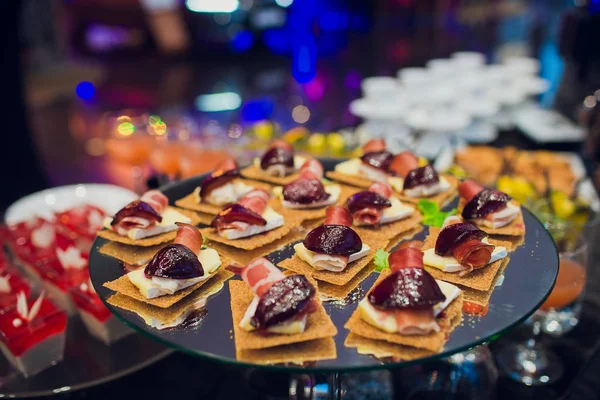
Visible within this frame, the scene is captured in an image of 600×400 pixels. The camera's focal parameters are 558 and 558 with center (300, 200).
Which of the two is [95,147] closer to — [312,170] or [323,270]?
[312,170]

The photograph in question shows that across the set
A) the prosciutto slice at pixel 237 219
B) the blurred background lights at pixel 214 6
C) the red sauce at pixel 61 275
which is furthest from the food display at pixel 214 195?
the blurred background lights at pixel 214 6

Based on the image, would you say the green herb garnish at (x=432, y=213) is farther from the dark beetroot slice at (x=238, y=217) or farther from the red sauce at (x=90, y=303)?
the red sauce at (x=90, y=303)

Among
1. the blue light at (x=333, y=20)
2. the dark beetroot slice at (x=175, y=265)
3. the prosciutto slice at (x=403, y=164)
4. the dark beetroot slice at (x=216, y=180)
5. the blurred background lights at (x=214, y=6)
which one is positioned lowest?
the dark beetroot slice at (x=175, y=265)

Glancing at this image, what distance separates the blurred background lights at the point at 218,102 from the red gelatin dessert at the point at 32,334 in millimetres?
3975

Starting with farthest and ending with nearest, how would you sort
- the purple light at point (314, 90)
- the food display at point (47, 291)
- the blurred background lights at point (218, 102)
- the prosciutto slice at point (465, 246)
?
1. the purple light at point (314, 90)
2. the blurred background lights at point (218, 102)
3. the food display at point (47, 291)
4. the prosciutto slice at point (465, 246)

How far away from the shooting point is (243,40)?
9922 mm

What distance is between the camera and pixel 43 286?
264 centimetres

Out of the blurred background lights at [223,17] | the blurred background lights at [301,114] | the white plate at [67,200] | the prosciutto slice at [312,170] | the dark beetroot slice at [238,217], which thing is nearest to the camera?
the dark beetroot slice at [238,217]

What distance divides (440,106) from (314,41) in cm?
682

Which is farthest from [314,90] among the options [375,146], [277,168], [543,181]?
[277,168]

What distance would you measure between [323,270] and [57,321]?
48.3 inches

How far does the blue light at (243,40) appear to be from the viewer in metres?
9.85

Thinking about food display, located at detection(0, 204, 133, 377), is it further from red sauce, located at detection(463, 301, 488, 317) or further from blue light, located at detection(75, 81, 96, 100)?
blue light, located at detection(75, 81, 96, 100)

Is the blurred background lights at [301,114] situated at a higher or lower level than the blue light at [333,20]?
lower
